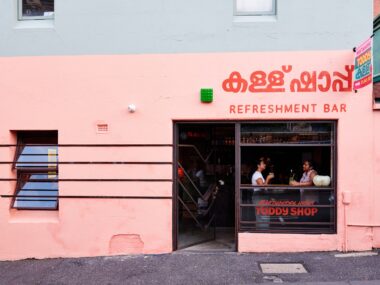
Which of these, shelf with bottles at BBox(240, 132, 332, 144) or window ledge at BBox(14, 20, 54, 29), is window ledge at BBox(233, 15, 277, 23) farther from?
window ledge at BBox(14, 20, 54, 29)

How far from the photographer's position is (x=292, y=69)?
Result: 6.84 m

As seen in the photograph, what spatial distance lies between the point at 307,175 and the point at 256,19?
10.1 feet

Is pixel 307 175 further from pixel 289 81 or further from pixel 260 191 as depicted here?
pixel 289 81

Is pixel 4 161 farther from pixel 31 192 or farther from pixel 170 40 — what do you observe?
pixel 170 40

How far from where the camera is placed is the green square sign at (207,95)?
22.5ft

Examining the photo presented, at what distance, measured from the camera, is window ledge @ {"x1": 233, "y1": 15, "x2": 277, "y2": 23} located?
689cm

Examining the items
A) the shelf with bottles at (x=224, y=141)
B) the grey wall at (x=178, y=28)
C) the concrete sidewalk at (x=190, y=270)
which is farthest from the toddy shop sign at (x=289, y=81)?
the concrete sidewalk at (x=190, y=270)

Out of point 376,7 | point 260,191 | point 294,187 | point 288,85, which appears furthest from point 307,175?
point 376,7

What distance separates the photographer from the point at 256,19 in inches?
273

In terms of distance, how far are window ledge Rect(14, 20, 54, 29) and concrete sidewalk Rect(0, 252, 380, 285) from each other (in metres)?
4.46

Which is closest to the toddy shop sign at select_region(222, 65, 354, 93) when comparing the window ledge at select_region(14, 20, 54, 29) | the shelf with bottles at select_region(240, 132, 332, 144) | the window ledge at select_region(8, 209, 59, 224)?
the shelf with bottles at select_region(240, 132, 332, 144)

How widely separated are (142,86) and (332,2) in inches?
149

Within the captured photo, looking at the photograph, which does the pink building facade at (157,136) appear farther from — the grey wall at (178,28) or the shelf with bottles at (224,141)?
the shelf with bottles at (224,141)

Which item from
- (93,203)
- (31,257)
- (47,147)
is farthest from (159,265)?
(47,147)
